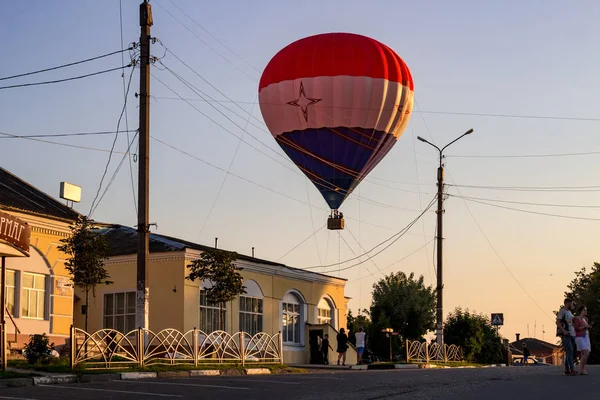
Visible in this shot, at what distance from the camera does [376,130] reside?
44.0 m

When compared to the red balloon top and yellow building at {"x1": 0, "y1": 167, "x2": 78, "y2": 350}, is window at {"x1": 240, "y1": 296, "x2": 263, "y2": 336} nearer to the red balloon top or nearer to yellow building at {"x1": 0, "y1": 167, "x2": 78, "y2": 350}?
the red balloon top

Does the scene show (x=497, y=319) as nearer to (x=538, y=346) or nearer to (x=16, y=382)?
(x=16, y=382)

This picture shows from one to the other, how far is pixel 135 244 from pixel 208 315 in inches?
193

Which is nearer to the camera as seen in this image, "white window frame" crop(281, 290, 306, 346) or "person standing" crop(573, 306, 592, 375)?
"person standing" crop(573, 306, 592, 375)

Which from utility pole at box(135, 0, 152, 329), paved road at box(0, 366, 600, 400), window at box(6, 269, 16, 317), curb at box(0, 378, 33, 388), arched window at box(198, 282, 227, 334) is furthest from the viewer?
arched window at box(198, 282, 227, 334)

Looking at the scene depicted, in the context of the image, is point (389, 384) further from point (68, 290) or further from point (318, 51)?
point (318, 51)

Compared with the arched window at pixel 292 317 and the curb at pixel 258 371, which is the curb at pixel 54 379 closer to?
the curb at pixel 258 371

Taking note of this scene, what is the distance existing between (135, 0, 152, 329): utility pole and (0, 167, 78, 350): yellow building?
551cm

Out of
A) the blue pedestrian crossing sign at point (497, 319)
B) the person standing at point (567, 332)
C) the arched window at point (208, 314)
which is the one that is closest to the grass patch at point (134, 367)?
the person standing at point (567, 332)

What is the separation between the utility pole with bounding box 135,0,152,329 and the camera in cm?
2425

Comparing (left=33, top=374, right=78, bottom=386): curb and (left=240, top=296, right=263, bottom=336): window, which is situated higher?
(left=240, top=296, right=263, bottom=336): window

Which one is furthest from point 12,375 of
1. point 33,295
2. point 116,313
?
point 116,313

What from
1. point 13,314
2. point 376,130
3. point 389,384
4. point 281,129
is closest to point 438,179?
point 376,130

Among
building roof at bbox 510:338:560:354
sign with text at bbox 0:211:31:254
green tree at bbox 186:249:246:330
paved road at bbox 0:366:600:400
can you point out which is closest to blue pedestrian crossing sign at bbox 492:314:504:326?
green tree at bbox 186:249:246:330
